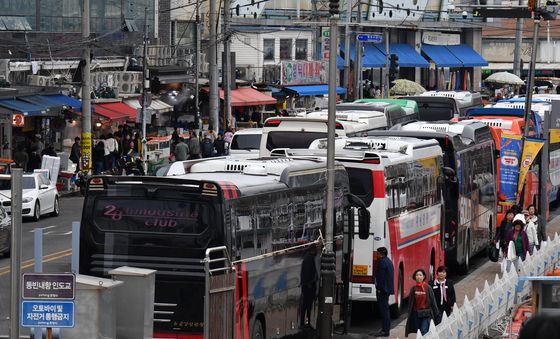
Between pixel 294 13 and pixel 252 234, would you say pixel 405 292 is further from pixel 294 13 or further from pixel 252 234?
pixel 294 13

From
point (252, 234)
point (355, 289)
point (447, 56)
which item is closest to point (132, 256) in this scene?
point (252, 234)

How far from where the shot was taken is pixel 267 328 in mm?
18359

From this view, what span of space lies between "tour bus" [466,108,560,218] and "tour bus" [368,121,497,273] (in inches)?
75.1

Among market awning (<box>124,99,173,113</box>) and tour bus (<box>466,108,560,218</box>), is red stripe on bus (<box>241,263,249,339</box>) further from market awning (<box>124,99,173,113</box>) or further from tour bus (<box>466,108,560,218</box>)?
market awning (<box>124,99,173,113</box>)

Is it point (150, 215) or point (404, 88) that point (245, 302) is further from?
point (404, 88)

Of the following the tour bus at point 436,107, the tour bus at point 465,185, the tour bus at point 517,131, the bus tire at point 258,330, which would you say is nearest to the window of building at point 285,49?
the tour bus at point 436,107

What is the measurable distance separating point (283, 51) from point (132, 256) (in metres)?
60.3

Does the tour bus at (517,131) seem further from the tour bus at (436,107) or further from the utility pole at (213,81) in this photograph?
the utility pole at (213,81)

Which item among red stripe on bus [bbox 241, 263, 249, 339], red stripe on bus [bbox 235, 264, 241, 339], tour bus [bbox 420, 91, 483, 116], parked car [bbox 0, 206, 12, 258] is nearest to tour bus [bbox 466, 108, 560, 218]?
tour bus [bbox 420, 91, 483, 116]

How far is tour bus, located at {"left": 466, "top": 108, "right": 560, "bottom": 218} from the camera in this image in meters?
36.8

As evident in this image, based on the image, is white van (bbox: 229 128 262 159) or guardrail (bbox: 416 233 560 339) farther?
white van (bbox: 229 128 262 159)

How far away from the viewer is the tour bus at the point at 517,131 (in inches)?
1448

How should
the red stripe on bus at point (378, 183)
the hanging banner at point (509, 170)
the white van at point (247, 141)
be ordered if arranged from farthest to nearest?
the white van at point (247, 141)
the hanging banner at point (509, 170)
the red stripe on bus at point (378, 183)

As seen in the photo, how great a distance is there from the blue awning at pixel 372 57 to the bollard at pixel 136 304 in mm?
68243
